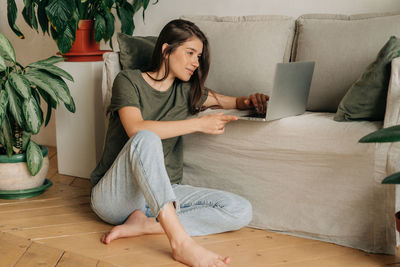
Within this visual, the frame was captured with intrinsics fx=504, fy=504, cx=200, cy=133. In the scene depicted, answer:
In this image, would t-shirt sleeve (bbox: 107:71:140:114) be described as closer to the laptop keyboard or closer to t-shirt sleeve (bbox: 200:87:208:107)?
t-shirt sleeve (bbox: 200:87:208:107)

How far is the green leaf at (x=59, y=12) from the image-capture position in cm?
234

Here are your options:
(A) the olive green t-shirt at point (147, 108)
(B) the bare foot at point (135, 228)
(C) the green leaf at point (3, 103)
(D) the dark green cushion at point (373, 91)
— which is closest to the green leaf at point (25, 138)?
(C) the green leaf at point (3, 103)

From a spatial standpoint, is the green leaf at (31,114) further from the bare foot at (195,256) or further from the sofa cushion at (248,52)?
the bare foot at (195,256)

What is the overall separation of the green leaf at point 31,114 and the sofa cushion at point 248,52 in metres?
0.78

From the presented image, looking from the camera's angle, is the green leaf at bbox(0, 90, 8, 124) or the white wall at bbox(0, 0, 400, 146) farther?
the white wall at bbox(0, 0, 400, 146)

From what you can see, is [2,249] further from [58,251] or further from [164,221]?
[164,221]

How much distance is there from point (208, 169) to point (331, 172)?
507mm

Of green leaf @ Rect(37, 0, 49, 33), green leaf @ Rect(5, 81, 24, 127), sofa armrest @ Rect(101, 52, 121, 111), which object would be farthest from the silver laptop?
green leaf @ Rect(37, 0, 49, 33)

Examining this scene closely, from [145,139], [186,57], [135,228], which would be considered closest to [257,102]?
[186,57]

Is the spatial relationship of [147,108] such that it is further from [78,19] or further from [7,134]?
[78,19]

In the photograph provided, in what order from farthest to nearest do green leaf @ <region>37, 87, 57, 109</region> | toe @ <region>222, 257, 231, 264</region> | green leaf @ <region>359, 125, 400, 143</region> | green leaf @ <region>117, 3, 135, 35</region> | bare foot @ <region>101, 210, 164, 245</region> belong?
1. green leaf @ <region>117, 3, 135, 35</region>
2. green leaf @ <region>37, 87, 57, 109</region>
3. bare foot @ <region>101, 210, 164, 245</region>
4. toe @ <region>222, 257, 231, 264</region>
5. green leaf @ <region>359, 125, 400, 143</region>

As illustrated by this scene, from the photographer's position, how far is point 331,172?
1.72m

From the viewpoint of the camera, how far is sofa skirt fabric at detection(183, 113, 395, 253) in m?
1.66

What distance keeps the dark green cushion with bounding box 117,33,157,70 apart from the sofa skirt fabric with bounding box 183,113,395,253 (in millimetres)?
Answer: 441
